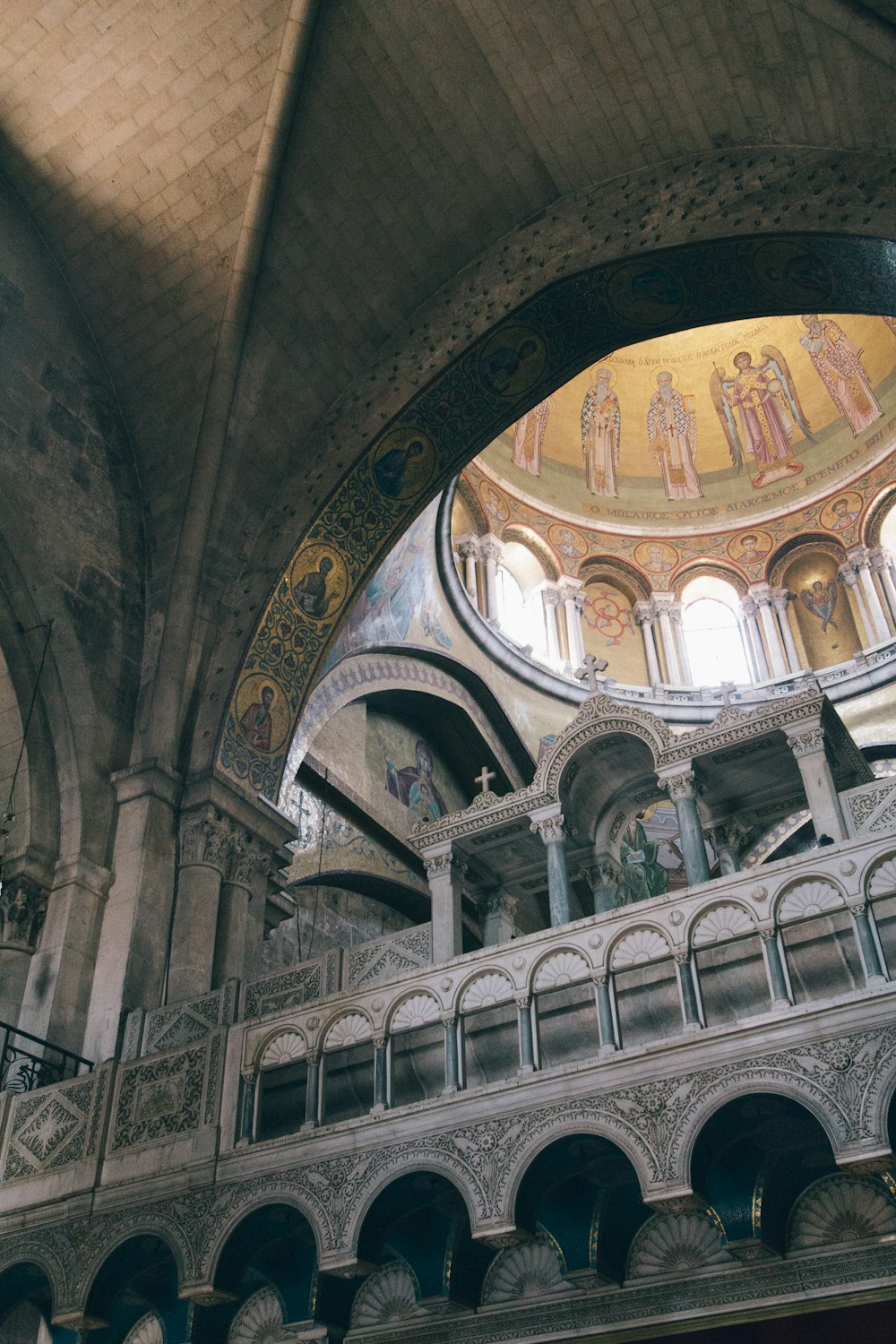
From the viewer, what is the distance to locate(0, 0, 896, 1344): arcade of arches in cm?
831

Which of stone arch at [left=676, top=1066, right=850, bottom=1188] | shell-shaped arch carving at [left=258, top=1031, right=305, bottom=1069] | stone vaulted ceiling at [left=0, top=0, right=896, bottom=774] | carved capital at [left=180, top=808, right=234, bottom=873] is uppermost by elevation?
stone vaulted ceiling at [left=0, top=0, right=896, bottom=774]

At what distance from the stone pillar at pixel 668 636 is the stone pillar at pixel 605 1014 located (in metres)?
12.8

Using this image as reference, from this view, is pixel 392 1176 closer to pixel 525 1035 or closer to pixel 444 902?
pixel 525 1035

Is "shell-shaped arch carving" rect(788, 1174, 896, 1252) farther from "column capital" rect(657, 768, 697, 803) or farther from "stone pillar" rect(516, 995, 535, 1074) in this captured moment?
"column capital" rect(657, 768, 697, 803)

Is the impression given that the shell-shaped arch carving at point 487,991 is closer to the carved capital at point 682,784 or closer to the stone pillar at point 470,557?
the carved capital at point 682,784

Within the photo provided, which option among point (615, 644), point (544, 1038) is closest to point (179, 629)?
point (544, 1038)

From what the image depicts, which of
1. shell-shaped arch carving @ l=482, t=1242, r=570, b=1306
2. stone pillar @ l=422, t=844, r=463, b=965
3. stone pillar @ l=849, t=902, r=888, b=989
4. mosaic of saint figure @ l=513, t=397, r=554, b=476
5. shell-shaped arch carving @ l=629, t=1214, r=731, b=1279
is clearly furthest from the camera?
mosaic of saint figure @ l=513, t=397, r=554, b=476

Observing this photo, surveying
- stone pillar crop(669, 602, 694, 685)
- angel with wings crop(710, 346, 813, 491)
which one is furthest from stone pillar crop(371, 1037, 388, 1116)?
angel with wings crop(710, 346, 813, 491)

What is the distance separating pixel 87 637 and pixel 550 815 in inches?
187

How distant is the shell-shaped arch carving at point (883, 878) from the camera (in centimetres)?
810

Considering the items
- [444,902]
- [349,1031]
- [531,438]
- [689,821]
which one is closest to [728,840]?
[689,821]

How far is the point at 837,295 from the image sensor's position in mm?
11711

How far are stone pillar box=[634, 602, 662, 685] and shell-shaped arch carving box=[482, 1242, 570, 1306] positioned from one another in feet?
42.0

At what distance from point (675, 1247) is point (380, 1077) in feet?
7.18
